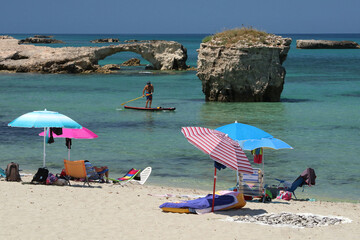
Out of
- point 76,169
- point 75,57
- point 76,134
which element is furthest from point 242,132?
point 75,57

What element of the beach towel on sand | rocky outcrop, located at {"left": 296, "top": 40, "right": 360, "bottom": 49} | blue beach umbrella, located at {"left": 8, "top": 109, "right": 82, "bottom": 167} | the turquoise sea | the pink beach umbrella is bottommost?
the turquoise sea

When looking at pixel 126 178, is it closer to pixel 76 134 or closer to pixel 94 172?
pixel 94 172

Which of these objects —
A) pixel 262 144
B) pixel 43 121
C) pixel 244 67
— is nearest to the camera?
Answer: pixel 262 144

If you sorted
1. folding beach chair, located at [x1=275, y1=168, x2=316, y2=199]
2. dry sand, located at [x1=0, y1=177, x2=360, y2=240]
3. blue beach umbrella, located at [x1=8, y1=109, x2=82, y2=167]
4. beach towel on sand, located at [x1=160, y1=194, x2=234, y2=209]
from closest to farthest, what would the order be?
dry sand, located at [x1=0, y1=177, x2=360, y2=240]
beach towel on sand, located at [x1=160, y1=194, x2=234, y2=209]
folding beach chair, located at [x1=275, y1=168, x2=316, y2=199]
blue beach umbrella, located at [x1=8, y1=109, x2=82, y2=167]

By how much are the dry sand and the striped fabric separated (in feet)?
3.67

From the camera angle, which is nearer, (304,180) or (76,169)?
(304,180)

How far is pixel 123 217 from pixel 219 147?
2.38m

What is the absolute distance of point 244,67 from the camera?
35312mm

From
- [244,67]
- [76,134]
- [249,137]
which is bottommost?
[76,134]

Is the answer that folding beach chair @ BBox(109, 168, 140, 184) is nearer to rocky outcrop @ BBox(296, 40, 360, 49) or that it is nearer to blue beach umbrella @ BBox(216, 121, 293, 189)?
blue beach umbrella @ BBox(216, 121, 293, 189)

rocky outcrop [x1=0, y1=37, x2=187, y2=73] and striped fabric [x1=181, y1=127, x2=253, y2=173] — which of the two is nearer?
striped fabric [x1=181, y1=127, x2=253, y2=173]

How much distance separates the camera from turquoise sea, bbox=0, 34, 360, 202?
59.5ft

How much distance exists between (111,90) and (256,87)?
13003 millimetres

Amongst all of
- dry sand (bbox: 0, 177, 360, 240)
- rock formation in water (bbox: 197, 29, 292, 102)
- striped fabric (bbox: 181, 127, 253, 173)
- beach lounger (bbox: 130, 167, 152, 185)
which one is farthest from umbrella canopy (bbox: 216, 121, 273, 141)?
rock formation in water (bbox: 197, 29, 292, 102)
